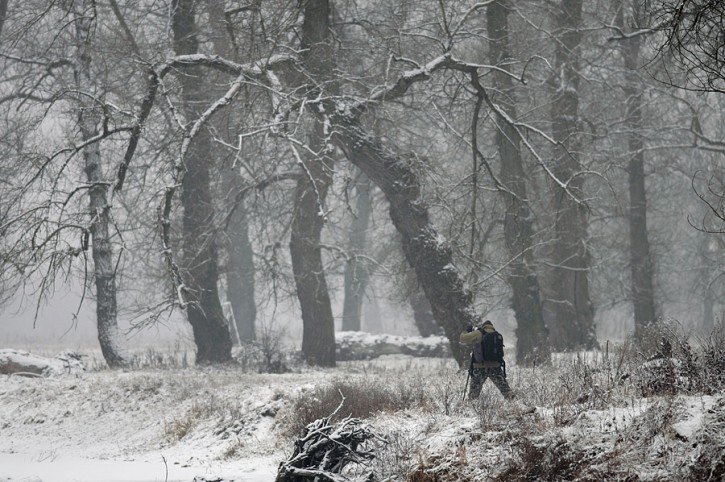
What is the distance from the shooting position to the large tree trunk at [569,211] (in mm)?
20859

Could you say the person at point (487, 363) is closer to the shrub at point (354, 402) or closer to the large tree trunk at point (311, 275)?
the shrub at point (354, 402)

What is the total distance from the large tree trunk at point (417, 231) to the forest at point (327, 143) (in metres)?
0.04

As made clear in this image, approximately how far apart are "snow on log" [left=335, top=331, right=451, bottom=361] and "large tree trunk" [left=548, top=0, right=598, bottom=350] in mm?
5082

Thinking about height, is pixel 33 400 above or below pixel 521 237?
below

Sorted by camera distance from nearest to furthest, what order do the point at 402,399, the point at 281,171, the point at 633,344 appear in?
the point at 402,399, the point at 633,344, the point at 281,171

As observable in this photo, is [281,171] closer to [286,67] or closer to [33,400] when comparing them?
[286,67]

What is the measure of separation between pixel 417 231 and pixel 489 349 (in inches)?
177

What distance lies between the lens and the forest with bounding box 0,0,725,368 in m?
15.5

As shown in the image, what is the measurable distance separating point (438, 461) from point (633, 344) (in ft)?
20.5

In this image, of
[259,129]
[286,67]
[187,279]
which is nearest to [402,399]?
[259,129]

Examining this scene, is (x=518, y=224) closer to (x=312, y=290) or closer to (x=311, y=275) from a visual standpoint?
(x=311, y=275)

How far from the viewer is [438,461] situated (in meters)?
8.89

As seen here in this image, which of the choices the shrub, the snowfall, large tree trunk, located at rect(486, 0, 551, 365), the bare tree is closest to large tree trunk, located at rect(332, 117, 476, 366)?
the snowfall

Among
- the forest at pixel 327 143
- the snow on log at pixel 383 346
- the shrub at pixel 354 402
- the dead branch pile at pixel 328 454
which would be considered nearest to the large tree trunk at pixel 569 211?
the forest at pixel 327 143
